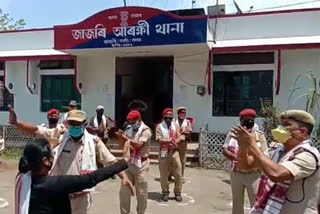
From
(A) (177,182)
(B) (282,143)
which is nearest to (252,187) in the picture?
(B) (282,143)

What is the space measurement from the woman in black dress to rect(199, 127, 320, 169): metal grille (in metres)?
10.3

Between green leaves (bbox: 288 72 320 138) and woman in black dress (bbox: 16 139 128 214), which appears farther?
green leaves (bbox: 288 72 320 138)

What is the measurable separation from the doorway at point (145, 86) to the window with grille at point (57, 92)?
1519 millimetres

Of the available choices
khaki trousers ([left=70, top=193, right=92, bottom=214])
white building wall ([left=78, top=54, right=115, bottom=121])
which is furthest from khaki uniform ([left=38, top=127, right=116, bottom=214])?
white building wall ([left=78, top=54, right=115, bottom=121])

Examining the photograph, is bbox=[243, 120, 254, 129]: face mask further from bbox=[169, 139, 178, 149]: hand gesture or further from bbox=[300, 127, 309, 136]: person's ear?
bbox=[169, 139, 178, 149]: hand gesture

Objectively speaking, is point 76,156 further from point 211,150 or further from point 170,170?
point 211,150

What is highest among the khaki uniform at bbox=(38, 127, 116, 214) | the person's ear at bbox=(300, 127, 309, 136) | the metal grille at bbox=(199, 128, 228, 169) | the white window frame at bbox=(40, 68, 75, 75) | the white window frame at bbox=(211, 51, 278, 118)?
the white window frame at bbox=(211, 51, 278, 118)

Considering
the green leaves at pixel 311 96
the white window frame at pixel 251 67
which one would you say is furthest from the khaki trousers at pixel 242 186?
the white window frame at pixel 251 67

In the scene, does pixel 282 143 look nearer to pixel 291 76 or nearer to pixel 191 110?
pixel 291 76

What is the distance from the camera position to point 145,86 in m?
19.2

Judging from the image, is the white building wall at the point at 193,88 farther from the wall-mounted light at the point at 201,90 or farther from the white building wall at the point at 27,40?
the white building wall at the point at 27,40

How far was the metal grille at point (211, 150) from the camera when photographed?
13734 mm

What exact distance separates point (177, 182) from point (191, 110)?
6056 millimetres

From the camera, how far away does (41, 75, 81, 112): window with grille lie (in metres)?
17.7
